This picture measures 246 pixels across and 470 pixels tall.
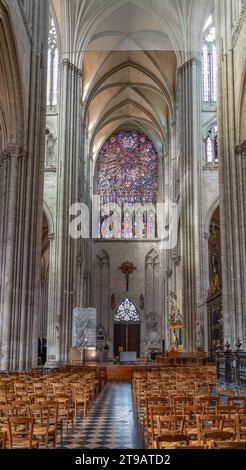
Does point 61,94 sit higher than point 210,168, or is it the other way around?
point 61,94

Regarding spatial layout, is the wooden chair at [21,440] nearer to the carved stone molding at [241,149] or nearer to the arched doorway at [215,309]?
the carved stone molding at [241,149]

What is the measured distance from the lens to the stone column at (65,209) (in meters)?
Answer: 32.3

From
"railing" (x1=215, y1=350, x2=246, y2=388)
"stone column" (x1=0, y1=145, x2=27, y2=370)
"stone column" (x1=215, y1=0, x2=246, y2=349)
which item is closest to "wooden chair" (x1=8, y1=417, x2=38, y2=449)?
"railing" (x1=215, y1=350, x2=246, y2=388)

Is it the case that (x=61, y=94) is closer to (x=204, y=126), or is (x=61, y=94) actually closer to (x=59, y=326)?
(x=204, y=126)

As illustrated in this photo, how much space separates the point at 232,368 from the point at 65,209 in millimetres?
18028

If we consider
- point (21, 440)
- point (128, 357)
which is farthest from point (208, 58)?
point (21, 440)

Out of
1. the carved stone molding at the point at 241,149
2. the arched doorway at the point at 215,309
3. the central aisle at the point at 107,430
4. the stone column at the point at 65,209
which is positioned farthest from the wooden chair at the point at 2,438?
the stone column at the point at 65,209

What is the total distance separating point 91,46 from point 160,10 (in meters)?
5.87

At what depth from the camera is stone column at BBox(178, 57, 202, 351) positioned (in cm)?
3353

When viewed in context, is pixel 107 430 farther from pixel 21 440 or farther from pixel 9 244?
pixel 9 244

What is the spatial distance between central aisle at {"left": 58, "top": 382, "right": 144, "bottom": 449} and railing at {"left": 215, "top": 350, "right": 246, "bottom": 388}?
14.1ft

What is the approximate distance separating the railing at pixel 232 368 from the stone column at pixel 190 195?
1200 cm

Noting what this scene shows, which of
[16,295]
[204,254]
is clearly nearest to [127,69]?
[204,254]
